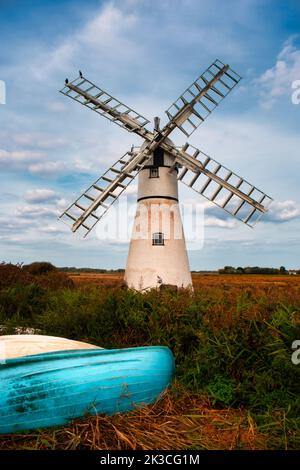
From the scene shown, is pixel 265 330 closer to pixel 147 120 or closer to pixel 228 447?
pixel 228 447

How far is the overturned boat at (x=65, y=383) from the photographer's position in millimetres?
4531

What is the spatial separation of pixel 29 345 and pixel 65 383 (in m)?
0.82

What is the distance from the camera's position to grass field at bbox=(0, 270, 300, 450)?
440 centimetres

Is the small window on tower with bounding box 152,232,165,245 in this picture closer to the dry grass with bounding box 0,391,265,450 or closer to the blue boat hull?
the blue boat hull

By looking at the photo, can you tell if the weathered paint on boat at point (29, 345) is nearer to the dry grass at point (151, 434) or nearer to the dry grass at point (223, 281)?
the dry grass at point (151, 434)

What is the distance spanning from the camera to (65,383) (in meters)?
4.69

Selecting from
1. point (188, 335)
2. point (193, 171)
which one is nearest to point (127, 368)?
point (188, 335)

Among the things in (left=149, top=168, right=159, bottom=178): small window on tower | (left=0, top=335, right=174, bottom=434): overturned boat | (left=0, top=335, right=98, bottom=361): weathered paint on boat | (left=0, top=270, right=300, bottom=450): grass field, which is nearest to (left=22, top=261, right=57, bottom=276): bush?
(left=149, top=168, right=159, bottom=178): small window on tower

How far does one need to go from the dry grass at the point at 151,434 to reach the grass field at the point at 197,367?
0.01 metres

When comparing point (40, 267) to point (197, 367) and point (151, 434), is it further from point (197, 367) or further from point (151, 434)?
point (151, 434)

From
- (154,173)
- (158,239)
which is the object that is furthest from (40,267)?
(154,173)

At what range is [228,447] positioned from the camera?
432 cm

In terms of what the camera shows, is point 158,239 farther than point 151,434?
Yes
